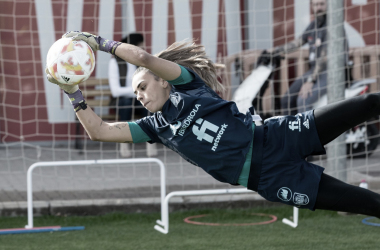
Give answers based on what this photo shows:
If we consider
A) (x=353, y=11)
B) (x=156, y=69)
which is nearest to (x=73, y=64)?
(x=156, y=69)

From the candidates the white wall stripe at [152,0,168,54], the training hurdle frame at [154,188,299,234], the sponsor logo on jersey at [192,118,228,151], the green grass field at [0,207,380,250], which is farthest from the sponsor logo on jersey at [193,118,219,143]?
the white wall stripe at [152,0,168,54]

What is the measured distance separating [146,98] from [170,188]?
131 inches

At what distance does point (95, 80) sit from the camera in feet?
30.7

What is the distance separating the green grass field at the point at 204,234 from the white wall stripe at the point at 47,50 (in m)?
4.28

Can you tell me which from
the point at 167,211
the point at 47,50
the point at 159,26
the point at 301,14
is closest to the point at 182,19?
the point at 159,26

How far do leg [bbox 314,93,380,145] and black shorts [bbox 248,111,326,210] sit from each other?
0.05 meters

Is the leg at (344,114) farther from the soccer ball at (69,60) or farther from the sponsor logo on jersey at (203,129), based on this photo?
the soccer ball at (69,60)

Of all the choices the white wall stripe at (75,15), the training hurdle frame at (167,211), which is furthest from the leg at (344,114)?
the white wall stripe at (75,15)

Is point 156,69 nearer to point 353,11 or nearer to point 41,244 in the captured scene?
point 41,244

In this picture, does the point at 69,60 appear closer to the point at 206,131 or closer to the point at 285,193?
the point at 206,131

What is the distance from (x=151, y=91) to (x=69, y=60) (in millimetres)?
545

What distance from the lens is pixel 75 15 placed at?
9859 millimetres

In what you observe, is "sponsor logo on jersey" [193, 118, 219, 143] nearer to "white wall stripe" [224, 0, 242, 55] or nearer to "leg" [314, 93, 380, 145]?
"leg" [314, 93, 380, 145]

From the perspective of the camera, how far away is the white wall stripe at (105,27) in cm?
975
